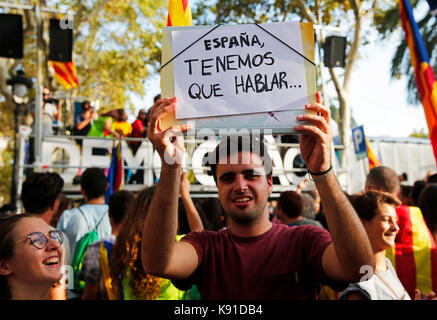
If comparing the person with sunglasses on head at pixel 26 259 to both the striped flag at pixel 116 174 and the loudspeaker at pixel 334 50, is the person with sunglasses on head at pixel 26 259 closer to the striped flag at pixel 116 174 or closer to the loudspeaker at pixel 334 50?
the striped flag at pixel 116 174

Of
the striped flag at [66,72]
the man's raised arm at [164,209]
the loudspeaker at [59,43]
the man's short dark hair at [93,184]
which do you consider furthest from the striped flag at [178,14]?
the striped flag at [66,72]

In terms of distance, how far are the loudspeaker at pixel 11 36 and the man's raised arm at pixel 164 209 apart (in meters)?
6.36

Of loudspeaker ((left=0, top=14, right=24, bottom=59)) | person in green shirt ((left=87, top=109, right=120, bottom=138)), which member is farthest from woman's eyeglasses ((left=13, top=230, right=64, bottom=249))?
loudspeaker ((left=0, top=14, right=24, bottom=59))

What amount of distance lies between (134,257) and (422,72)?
2417 mm

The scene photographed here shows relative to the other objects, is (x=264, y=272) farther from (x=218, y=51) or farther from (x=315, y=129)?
(x=218, y=51)

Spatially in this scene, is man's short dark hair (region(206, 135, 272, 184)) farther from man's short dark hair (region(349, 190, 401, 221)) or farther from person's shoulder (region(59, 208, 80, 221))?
person's shoulder (region(59, 208, 80, 221))

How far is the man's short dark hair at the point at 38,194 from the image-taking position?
3.23m

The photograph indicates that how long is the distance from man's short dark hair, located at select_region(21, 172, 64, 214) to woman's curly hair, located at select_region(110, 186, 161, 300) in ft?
2.76

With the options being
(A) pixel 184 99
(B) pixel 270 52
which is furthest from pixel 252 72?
(A) pixel 184 99

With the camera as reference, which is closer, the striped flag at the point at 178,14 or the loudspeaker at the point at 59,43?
the striped flag at the point at 178,14

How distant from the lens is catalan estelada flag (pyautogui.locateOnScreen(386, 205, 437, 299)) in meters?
2.81

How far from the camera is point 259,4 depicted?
1202cm

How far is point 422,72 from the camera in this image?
122 inches

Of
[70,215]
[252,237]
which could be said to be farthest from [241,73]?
[70,215]
